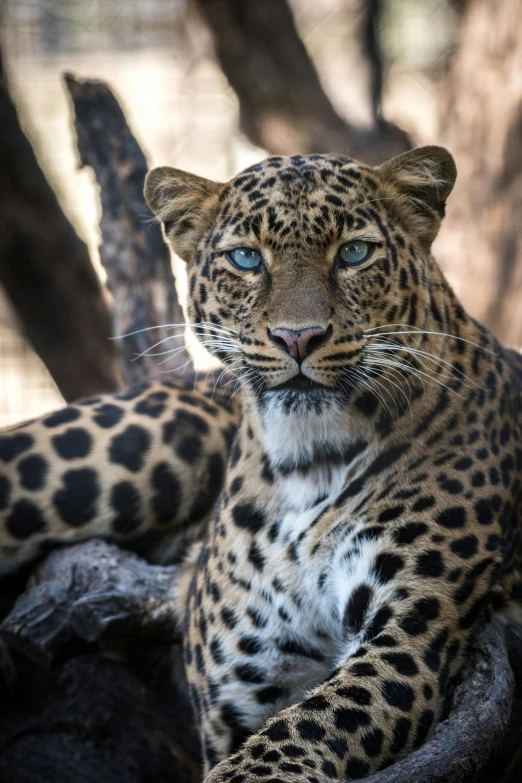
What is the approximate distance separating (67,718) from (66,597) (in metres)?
0.61

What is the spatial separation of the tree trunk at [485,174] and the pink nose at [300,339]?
19.4 ft

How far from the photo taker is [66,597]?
4.55 meters

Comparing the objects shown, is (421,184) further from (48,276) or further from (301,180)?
(48,276)

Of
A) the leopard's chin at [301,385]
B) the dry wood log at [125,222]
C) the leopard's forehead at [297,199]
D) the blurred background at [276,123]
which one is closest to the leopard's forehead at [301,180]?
the leopard's forehead at [297,199]

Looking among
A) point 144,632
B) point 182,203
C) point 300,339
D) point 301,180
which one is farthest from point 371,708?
point 182,203

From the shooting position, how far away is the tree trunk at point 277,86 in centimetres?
884

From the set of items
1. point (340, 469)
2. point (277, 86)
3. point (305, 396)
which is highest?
point (277, 86)

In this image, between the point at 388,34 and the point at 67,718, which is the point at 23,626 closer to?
the point at 67,718

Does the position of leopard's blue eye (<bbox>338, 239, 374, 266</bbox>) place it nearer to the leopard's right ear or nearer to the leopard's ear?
the leopard's ear

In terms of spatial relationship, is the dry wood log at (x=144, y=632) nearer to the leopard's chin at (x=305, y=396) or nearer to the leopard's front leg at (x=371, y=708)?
the leopard's front leg at (x=371, y=708)

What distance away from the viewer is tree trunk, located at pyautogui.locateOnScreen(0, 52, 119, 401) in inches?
322

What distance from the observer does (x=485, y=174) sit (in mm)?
9016

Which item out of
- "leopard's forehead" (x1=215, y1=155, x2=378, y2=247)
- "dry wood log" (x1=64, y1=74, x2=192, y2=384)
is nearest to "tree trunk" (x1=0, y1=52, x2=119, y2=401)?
"dry wood log" (x1=64, y1=74, x2=192, y2=384)

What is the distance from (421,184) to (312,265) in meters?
0.60
